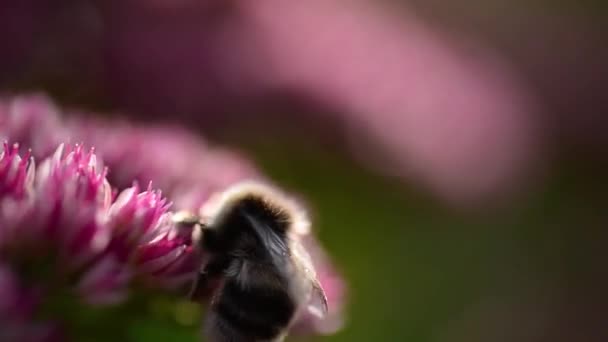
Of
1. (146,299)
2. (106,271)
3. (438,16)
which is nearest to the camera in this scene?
(106,271)

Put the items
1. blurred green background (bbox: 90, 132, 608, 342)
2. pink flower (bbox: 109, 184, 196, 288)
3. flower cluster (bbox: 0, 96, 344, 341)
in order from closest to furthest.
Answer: flower cluster (bbox: 0, 96, 344, 341) → pink flower (bbox: 109, 184, 196, 288) → blurred green background (bbox: 90, 132, 608, 342)

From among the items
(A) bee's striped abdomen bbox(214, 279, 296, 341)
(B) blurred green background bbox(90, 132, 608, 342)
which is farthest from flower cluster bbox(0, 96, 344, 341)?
(B) blurred green background bbox(90, 132, 608, 342)

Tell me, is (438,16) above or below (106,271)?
above

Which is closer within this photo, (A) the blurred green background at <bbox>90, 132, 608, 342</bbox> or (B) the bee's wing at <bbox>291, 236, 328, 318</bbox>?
(B) the bee's wing at <bbox>291, 236, 328, 318</bbox>

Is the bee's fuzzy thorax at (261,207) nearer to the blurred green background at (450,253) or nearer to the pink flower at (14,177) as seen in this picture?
the pink flower at (14,177)

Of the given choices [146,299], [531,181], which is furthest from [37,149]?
[531,181]

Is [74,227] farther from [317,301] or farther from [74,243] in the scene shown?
[317,301]

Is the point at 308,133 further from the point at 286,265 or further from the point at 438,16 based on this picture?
the point at 438,16

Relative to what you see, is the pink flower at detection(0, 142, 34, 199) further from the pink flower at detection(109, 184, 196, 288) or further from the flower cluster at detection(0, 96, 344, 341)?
the pink flower at detection(109, 184, 196, 288)

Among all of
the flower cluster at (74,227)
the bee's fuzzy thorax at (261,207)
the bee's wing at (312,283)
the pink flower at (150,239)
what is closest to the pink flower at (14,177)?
the flower cluster at (74,227)
